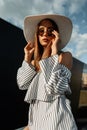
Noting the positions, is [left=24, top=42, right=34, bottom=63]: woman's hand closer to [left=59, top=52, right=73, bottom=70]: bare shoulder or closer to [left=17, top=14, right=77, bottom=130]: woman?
[left=17, top=14, right=77, bottom=130]: woman

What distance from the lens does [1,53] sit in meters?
3.88

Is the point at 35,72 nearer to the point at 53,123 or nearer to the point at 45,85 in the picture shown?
the point at 45,85

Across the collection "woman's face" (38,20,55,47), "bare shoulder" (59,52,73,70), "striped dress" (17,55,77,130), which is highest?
"woman's face" (38,20,55,47)

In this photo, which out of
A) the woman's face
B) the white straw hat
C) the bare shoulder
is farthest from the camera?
the white straw hat

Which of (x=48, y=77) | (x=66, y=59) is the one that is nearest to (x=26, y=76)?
(x=48, y=77)

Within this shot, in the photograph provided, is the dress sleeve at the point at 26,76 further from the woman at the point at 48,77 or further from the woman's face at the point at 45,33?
the woman's face at the point at 45,33

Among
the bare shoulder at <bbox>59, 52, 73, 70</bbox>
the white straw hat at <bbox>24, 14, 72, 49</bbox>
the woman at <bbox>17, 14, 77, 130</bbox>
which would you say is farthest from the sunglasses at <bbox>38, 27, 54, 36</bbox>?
the bare shoulder at <bbox>59, 52, 73, 70</bbox>

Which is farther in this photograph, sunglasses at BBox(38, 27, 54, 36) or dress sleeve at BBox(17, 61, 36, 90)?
sunglasses at BBox(38, 27, 54, 36)

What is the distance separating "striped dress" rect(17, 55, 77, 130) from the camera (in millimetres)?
2020

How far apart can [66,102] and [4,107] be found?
2.02 metres

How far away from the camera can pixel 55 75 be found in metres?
2.03

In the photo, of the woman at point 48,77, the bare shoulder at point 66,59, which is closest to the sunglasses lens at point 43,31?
the woman at point 48,77

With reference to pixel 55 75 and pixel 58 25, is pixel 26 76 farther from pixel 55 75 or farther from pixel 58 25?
pixel 58 25

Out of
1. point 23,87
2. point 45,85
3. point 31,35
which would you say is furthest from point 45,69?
point 31,35
